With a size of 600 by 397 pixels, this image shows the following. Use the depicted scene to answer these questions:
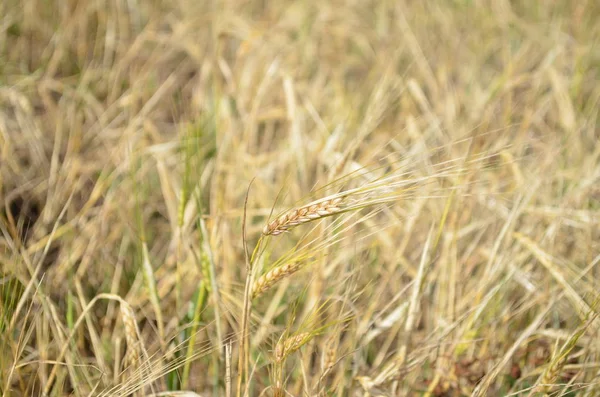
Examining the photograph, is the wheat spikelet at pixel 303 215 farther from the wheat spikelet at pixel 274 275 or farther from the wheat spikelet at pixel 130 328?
the wheat spikelet at pixel 130 328

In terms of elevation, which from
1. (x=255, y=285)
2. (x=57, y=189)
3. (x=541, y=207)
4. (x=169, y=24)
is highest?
(x=169, y=24)

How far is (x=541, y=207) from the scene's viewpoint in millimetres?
1477

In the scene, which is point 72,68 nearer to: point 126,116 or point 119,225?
point 126,116

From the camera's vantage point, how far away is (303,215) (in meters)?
0.76

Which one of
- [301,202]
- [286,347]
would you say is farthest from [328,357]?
[301,202]

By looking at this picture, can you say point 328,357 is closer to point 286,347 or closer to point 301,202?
point 286,347

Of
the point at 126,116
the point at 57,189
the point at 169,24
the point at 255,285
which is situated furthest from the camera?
the point at 169,24

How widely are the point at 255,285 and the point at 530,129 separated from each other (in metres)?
1.39

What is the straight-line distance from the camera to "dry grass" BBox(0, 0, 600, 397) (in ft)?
3.38

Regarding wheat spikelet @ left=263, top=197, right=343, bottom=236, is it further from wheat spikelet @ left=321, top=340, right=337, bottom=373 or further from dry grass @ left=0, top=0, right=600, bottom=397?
wheat spikelet @ left=321, top=340, right=337, bottom=373

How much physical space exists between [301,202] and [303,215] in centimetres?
72

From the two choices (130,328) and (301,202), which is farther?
(301,202)

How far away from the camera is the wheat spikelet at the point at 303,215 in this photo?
754 millimetres

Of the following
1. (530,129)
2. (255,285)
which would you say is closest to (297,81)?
(530,129)
